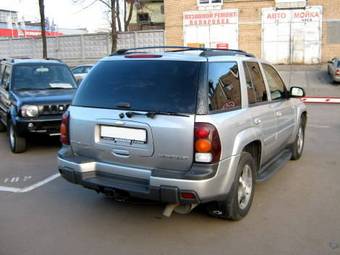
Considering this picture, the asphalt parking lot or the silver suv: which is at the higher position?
the silver suv

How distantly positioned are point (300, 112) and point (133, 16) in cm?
4303

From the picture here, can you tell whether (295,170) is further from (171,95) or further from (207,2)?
(207,2)

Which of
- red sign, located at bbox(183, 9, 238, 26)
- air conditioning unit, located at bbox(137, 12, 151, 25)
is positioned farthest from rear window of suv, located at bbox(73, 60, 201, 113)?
air conditioning unit, located at bbox(137, 12, 151, 25)

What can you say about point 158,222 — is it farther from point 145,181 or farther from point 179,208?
point 145,181

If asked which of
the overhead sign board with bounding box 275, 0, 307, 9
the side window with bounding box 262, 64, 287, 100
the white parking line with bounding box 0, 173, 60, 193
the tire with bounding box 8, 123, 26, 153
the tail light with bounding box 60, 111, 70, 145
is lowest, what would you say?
the white parking line with bounding box 0, 173, 60, 193

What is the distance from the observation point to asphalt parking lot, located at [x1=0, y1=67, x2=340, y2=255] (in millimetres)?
4090

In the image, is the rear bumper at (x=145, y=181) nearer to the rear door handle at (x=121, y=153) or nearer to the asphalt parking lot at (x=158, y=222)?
the rear door handle at (x=121, y=153)

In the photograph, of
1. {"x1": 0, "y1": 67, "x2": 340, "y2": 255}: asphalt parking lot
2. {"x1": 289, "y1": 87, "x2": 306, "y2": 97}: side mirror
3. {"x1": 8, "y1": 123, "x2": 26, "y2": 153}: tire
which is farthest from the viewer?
{"x1": 8, "y1": 123, "x2": 26, "y2": 153}: tire

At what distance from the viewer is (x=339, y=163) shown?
7.17 metres

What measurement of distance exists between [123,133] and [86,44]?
35018 millimetres

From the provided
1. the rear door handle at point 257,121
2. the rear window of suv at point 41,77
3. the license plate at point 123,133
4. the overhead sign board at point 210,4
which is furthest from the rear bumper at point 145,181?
the overhead sign board at point 210,4

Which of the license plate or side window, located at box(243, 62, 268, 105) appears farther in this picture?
side window, located at box(243, 62, 268, 105)

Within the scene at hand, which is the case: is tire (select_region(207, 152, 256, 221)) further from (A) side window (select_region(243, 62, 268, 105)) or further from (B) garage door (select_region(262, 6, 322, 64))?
(B) garage door (select_region(262, 6, 322, 64))

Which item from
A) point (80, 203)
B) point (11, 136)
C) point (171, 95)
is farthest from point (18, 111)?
point (171, 95)
